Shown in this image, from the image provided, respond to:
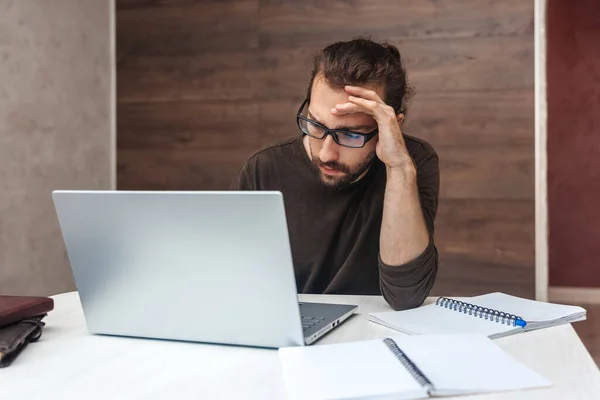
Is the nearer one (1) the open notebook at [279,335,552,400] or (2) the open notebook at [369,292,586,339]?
(1) the open notebook at [279,335,552,400]

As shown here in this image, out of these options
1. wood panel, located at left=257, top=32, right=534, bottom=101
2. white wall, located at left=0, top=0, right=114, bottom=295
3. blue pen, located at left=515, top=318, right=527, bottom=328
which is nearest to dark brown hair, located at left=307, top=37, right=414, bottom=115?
blue pen, located at left=515, top=318, right=527, bottom=328

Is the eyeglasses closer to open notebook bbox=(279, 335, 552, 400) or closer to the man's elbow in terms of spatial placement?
the man's elbow

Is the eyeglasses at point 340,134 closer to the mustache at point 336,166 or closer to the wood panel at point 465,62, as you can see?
the mustache at point 336,166

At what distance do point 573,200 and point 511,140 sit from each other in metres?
0.71

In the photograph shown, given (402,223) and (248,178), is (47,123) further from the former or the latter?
(402,223)

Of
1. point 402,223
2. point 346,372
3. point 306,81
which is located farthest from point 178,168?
point 346,372

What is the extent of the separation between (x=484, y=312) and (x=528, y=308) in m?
0.13

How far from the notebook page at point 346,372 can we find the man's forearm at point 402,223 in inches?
15.3

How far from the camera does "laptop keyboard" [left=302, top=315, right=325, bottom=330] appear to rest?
99 centimetres

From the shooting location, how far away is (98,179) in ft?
9.65

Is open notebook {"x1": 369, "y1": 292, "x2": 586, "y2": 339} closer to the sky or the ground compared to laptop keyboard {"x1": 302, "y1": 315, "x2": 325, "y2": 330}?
closer to the ground

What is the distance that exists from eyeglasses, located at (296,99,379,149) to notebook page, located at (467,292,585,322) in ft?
1.49

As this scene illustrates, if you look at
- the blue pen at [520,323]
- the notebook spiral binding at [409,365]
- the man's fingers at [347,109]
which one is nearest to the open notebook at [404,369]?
the notebook spiral binding at [409,365]

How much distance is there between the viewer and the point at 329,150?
4.90ft
